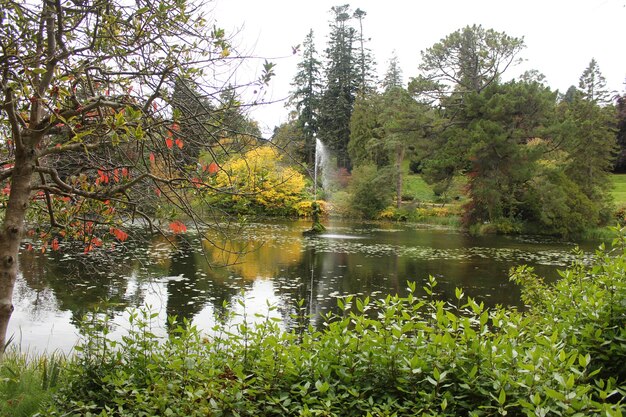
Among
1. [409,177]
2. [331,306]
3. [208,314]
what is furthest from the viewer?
[409,177]

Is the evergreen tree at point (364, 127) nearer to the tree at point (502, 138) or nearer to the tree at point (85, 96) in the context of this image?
the tree at point (502, 138)

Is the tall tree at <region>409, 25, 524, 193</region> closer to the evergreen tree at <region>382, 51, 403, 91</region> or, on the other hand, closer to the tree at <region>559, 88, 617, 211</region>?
the tree at <region>559, 88, 617, 211</region>

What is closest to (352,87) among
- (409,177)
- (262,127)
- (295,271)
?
(409,177)

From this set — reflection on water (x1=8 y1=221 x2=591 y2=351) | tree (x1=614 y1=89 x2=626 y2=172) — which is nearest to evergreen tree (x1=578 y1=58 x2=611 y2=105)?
tree (x1=614 y1=89 x2=626 y2=172)

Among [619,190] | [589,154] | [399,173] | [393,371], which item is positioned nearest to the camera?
[393,371]

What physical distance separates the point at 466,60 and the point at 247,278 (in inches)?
838

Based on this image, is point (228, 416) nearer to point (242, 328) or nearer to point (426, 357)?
point (242, 328)

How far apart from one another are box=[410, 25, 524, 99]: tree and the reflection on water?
11.5m

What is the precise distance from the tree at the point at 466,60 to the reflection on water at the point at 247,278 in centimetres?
1148

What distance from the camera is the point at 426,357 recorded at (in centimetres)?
231

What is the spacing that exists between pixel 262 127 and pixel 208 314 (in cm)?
557

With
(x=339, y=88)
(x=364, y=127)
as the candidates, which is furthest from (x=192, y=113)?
(x=339, y=88)

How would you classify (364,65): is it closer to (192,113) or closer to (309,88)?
(309,88)

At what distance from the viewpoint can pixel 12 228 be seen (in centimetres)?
243
